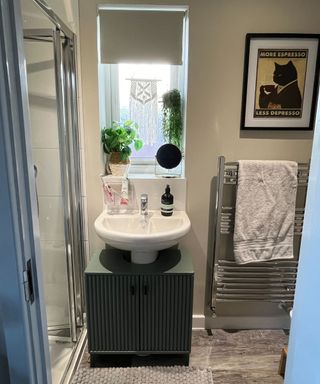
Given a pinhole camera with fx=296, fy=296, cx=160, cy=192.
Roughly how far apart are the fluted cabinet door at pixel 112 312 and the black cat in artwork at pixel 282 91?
130 centimetres

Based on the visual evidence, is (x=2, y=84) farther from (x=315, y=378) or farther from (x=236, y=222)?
(x=236, y=222)

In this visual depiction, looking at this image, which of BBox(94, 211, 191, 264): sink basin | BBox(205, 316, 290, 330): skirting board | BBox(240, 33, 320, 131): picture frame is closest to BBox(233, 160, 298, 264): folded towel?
BBox(240, 33, 320, 131): picture frame

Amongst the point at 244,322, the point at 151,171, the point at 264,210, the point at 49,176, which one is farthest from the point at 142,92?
the point at 244,322

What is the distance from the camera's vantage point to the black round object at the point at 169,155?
6.21ft

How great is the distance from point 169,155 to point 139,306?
926 millimetres

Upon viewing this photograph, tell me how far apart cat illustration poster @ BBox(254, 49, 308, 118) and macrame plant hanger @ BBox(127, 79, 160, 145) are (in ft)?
2.19

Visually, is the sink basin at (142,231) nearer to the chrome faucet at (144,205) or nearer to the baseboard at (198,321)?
the chrome faucet at (144,205)

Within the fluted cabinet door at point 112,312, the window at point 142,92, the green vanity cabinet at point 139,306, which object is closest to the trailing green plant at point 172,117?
the window at point 142,92

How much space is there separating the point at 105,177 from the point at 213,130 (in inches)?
29.1

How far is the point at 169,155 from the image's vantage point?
1.90 m

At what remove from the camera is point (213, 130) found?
6.00 ft

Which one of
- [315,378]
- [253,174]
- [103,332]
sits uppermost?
[253,174]

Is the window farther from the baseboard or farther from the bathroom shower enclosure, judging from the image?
the baseboard


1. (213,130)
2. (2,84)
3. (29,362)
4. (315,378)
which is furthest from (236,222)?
(2,84)
